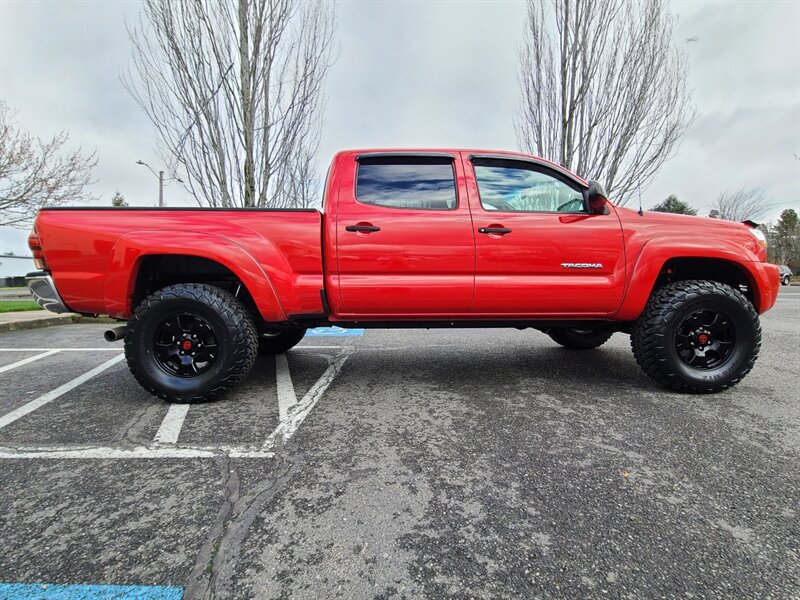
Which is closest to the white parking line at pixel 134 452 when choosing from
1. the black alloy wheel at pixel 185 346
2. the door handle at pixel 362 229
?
the black alloy wheel at pixel 185 346

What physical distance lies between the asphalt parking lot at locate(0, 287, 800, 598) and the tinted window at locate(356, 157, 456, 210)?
155 cm

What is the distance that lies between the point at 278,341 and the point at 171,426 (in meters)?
2.02

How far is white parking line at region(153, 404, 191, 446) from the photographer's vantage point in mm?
2357

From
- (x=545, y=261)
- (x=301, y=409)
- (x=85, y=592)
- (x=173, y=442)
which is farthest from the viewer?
(x=545, y=261)

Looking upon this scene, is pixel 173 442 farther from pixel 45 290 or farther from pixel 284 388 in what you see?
pixel 45 290

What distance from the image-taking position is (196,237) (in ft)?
9.50

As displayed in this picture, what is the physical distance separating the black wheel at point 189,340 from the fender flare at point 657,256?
2998mm

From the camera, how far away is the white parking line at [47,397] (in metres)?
2.75

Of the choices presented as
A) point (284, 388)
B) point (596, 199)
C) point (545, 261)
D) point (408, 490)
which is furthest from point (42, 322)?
point (596, 199)

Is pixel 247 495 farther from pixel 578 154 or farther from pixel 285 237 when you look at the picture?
Answer: pixel 578 154

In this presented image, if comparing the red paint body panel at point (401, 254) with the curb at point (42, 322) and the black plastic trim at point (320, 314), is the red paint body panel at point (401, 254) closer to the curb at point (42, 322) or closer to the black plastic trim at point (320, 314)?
the black plastic trim at point (320, 314)

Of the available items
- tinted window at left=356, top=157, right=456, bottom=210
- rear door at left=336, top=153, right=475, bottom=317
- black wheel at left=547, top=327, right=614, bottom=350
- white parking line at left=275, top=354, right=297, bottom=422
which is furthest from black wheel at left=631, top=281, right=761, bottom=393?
white parking line at left=275, top=354, right=297, bottom=422

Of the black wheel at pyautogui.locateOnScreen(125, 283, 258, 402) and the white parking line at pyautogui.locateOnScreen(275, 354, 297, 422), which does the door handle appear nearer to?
the black wheel at pyautogui.locateOnScreen(125, 283, 258, 402)

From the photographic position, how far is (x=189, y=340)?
3.02 m
